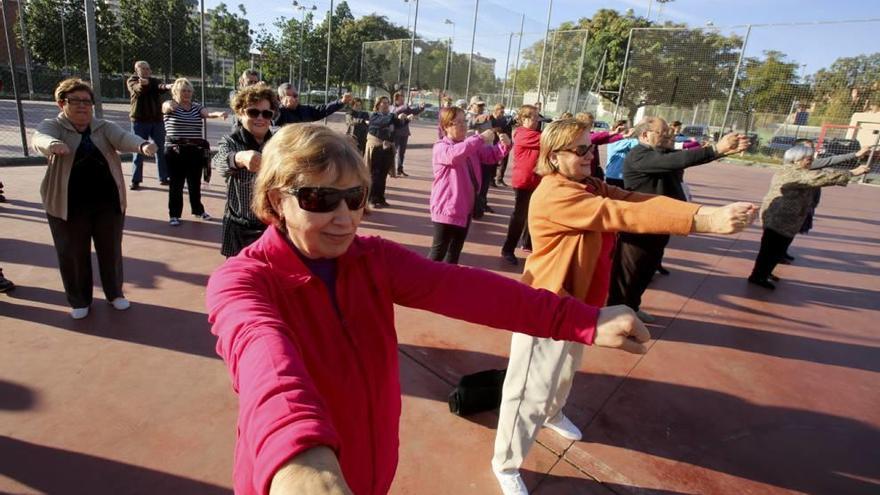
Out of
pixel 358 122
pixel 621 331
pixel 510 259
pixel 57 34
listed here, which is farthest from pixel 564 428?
pixel 57 34

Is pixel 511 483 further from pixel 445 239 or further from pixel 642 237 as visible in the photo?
pixel 445 239

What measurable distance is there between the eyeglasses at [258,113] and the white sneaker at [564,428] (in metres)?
2.99

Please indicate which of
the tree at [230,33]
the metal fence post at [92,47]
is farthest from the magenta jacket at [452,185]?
the tree at [230,33]

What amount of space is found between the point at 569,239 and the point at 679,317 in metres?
3.55

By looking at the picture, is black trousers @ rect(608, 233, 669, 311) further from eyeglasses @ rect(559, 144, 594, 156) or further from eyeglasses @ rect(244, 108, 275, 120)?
eyeglasses @ rect(244, 108, 275, 120)

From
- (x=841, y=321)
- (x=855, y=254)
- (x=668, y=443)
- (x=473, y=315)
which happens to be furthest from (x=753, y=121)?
(x=473, y=315)

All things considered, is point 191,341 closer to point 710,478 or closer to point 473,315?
point 473,315

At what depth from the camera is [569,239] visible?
7.68 ft

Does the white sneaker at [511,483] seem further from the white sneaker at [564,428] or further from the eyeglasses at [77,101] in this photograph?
the eyeglasses at [77,101]

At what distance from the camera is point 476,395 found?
10.1 ft

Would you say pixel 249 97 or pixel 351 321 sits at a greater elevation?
pixel 249 97

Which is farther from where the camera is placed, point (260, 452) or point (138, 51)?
point (138, 51)

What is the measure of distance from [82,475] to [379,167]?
6.73 meters

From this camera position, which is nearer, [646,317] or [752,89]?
[646,317]
